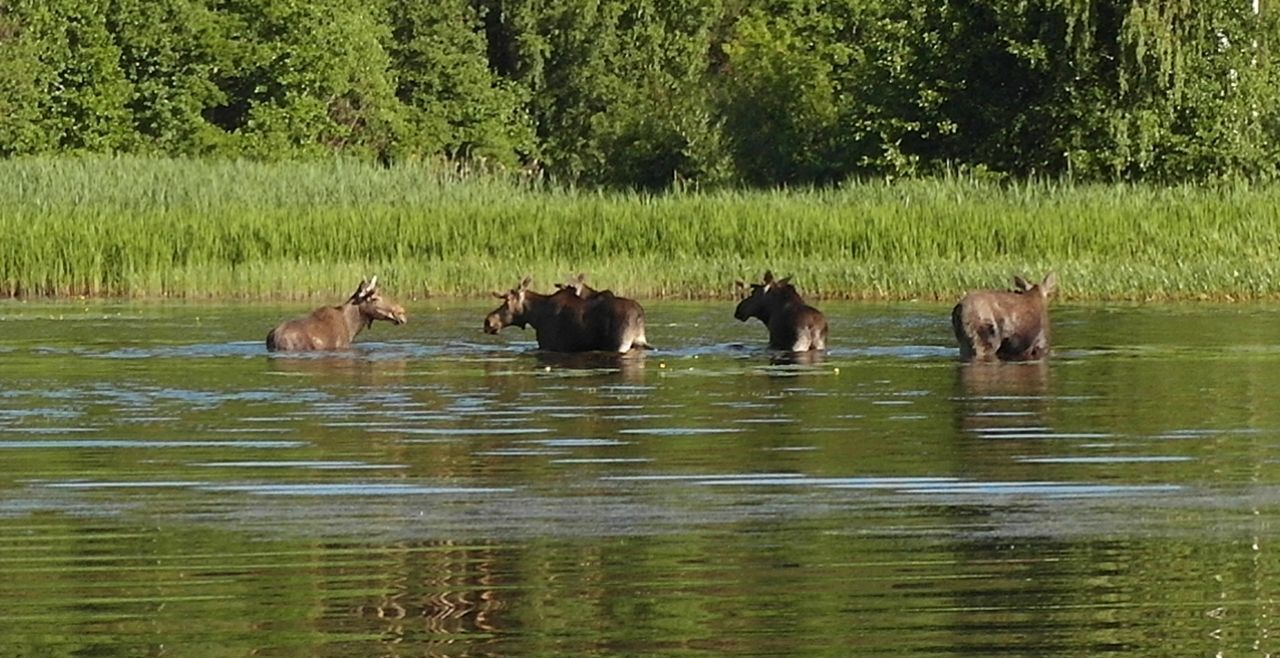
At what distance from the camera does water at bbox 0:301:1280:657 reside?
9406mm

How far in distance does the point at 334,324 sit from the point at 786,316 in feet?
13.1

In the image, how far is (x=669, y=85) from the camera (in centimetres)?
7275

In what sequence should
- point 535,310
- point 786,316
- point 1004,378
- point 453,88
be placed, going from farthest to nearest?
point 453,88 → point 535,310 → point 786,316 → point 1004,378

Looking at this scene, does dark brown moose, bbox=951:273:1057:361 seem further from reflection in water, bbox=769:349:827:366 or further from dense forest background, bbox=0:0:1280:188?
dense forest background, bbox=0:0:1280:188

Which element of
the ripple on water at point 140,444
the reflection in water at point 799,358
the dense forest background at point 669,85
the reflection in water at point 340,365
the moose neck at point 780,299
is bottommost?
the ripple on water at point 140,444

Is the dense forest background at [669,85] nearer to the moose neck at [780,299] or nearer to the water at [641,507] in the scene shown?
the moose neck at [780,299]

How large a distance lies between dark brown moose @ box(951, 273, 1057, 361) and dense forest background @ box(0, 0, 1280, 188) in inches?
1055

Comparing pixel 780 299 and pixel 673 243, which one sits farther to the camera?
pixel 673 243

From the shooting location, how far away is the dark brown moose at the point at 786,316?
24062 mm

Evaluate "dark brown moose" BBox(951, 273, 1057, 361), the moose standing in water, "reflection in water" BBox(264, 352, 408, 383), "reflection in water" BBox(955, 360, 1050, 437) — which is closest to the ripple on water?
"reflection in water" BBox(955, 360, 1050, 437)

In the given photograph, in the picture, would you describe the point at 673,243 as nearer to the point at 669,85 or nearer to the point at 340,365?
the point at 340,365

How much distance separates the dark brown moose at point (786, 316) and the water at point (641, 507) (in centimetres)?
104

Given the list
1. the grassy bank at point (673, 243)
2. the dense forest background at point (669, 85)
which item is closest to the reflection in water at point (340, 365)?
the grassy bank at point (673, 243)

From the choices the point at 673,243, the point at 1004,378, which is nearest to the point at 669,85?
the point at 673,243
